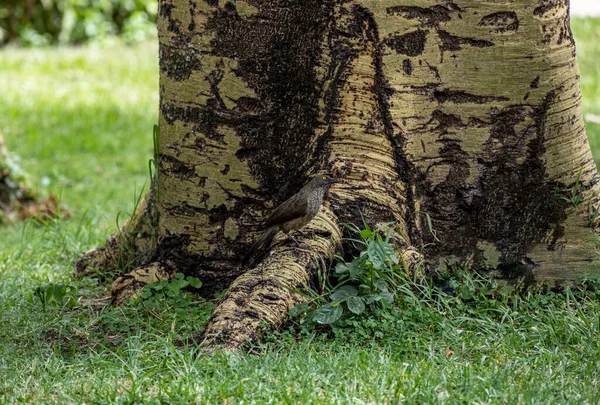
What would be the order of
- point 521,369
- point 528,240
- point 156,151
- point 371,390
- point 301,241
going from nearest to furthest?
point 371,390
point 521,369
point 301,241
point 528,240
point 156,151

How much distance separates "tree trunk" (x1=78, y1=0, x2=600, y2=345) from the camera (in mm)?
4750

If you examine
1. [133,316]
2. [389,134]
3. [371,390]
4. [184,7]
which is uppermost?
[184,7]

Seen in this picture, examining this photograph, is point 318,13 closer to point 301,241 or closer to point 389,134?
point 389,134

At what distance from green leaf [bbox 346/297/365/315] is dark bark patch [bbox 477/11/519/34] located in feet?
5.66

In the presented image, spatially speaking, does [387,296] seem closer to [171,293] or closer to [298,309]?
[298,309]

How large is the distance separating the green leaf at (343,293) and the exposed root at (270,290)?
167mm

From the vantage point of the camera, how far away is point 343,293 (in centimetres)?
431

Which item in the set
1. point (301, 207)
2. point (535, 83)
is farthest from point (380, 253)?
point (535, 83)

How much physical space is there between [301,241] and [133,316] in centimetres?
106

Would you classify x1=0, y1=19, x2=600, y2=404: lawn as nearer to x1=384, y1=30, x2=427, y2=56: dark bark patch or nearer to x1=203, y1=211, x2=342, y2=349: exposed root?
x1=203, y1=211, x2=342, y2=349: exposed root

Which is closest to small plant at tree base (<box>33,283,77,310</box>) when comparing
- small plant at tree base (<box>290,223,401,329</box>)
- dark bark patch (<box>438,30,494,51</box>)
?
small plant at tree base (<box>290,223,401,329</box>)

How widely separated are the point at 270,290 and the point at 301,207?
0.57 meters

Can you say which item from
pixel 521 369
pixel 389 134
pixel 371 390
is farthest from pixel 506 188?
pixel 371 390

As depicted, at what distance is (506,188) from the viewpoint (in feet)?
16.0
